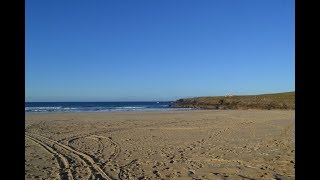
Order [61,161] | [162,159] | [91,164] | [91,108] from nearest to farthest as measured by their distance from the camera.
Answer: [91,164] → [61,161] → [162,159] → [91,108]

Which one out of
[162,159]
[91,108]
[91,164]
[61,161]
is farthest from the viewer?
[91,108]

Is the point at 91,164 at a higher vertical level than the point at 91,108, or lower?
higher

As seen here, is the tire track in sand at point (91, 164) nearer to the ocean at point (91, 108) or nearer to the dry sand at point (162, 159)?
the dry sand at point (162, 159)

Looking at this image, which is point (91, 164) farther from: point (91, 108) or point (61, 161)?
point (91, 108)

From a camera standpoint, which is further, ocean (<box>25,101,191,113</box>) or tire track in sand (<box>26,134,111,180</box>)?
ocean (<box>25,101,191,113</box>)

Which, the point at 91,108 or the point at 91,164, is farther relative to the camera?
the point at 91,108

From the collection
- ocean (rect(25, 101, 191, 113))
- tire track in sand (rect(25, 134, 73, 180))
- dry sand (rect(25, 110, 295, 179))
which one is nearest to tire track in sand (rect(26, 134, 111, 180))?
dry sand (rect(25, 110, 295, 179))

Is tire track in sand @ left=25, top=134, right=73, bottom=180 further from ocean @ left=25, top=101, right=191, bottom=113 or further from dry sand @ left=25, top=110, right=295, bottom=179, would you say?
ocean @ left=25, top=101, right=191, bottom=113

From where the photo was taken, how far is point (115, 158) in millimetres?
8992

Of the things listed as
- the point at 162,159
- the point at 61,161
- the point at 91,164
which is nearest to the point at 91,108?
the point at 61,161
